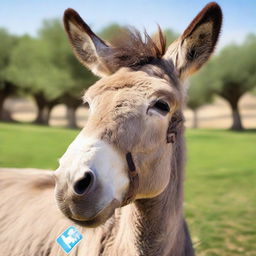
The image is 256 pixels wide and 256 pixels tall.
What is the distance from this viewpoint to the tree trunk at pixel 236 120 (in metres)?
49.8

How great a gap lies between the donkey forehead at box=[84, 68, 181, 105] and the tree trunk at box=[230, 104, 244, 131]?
49390 millimetres

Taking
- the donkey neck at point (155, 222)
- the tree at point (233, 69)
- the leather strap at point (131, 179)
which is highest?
the tree at point (233, 69)

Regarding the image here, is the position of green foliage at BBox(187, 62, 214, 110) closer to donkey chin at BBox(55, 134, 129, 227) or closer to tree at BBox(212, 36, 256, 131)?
tree at BBox(212, 36, 256, 131)

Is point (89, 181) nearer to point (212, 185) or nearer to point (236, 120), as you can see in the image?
point (212, 185)

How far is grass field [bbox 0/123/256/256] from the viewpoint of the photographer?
6745 mm

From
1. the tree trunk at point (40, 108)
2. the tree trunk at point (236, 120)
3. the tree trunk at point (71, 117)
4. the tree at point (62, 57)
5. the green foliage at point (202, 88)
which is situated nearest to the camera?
the tree at point (62, 57)

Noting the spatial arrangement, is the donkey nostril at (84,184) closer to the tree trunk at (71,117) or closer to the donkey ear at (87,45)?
the donkey ear at (87,45)

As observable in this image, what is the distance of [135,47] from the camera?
110 inches

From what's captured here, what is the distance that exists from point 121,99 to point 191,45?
87 cm

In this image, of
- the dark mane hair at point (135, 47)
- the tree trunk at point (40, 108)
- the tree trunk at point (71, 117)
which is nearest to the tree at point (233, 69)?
the tree trunk at point (71, 117)

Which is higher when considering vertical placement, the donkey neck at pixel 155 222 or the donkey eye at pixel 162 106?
the donkey eye at pixel 162 106

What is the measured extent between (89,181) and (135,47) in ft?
4.11

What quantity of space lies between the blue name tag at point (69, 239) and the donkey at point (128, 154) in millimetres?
77

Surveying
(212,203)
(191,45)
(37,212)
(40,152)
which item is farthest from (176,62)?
(40,152)
